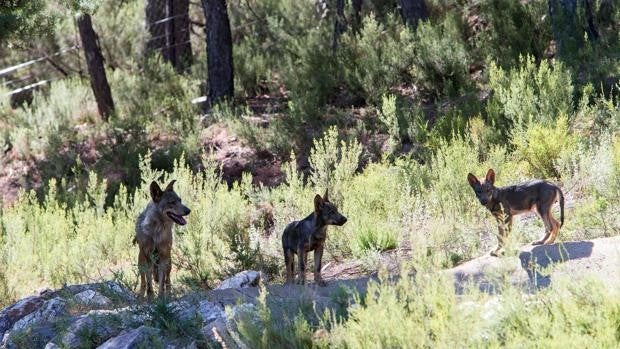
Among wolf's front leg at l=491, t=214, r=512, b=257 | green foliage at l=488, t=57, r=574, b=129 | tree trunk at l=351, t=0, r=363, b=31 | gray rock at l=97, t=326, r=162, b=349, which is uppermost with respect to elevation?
tree trunk at l=351, t=0, r=363, b=31

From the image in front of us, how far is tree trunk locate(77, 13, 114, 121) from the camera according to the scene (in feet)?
61.9

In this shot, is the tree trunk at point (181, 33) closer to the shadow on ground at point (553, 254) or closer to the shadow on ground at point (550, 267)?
the shadow on ground at point (550, 267)

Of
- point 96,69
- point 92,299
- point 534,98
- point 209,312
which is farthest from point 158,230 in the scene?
point 96,69

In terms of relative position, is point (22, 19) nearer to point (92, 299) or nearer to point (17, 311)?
point (17, 311)

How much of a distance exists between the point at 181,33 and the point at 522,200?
1467 cm

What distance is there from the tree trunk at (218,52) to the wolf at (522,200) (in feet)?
31.8

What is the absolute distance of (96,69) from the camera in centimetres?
1898

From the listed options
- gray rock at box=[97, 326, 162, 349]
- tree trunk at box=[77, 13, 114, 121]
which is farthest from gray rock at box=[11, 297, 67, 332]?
tree trunk at box=[77, 13, 114, 121]

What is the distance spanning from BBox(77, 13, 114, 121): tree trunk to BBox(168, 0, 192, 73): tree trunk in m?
2.71

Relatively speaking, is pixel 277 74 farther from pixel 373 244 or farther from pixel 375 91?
pixel 373 244

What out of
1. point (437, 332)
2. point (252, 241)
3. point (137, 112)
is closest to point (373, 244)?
point (252, 241)

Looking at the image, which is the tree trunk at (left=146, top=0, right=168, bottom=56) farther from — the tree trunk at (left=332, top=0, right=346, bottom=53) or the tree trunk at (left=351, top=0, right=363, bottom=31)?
the tree trunk at (left=332, top=0, right=346, bottom=53)

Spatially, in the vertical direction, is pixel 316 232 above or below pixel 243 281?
above

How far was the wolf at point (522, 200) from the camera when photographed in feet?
28.5
